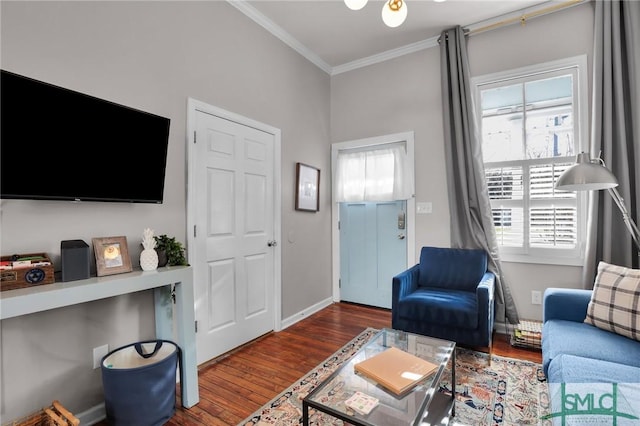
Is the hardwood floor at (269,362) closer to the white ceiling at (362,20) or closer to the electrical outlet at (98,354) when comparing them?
the electrical outlet at (98,354)

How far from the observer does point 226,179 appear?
2.70 metres

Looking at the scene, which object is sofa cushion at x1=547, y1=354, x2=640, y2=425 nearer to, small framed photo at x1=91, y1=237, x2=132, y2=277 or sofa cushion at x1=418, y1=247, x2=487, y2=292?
sofa cushion at x1=418, y1=247, x2=487, y2=292

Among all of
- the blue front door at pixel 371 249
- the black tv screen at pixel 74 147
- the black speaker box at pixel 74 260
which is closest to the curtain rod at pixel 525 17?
the blue front door at pixel 371 249

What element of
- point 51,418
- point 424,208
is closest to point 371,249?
point 424,208

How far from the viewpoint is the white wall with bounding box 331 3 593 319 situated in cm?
292

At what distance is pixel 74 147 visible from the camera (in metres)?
1.66

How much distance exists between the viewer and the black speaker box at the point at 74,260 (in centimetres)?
160

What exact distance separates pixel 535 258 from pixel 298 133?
2757 mm

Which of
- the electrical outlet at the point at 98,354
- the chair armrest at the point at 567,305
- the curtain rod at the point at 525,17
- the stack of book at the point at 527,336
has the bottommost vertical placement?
the stack of book at the point at 527,336

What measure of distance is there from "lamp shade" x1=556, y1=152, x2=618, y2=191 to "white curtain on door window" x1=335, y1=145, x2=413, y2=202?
162 centimetres

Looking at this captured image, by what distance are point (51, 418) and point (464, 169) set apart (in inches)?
140

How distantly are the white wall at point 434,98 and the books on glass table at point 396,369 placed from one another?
6.81 feet

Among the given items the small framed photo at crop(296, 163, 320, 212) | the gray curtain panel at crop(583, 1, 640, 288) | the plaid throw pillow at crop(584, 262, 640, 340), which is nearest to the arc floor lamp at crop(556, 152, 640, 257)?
the plaid throw pillow at crop(584, 262, 640, 340)

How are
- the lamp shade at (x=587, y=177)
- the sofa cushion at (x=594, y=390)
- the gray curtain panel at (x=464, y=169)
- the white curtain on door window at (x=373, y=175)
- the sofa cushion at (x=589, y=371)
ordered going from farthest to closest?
the white curtain on door window at (x=373, y=175), the gray curtain panel at (x=464, y=169), the lamp shade at (x=587, y=177), the sofa cushion at (x=589, y=371), the sofa cushion at (x=594, y=390)
